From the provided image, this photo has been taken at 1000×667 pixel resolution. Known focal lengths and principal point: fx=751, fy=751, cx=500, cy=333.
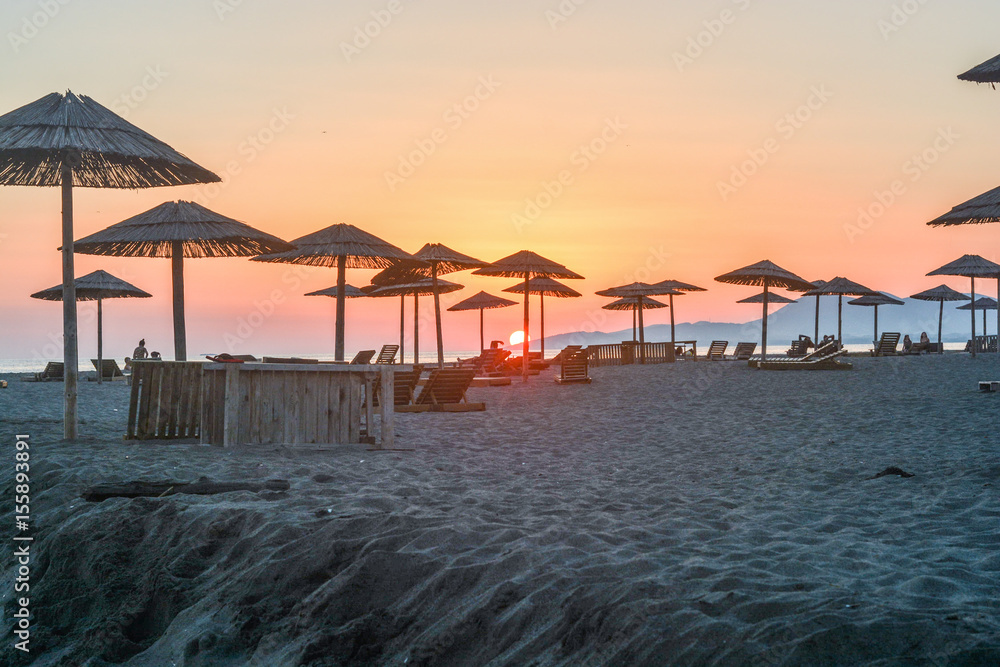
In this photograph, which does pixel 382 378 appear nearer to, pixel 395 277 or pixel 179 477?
pixel 179 477

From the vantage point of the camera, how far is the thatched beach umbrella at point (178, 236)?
971 cm

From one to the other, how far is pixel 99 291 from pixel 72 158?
14.2m

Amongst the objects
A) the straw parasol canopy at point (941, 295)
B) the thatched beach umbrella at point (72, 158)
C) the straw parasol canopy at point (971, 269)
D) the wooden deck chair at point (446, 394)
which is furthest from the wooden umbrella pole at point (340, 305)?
the straw parasol canopy at point (941, 295)

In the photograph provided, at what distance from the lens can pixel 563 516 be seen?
4.78 m

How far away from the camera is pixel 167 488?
17.6ft

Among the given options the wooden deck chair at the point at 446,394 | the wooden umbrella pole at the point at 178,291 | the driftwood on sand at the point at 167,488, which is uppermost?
the wooden umbrella pole at the point at 178,291

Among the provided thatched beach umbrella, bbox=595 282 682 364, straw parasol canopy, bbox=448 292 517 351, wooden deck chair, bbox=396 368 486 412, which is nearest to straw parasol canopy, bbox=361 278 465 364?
straw parasol canopy, bbox=448 292 517 351

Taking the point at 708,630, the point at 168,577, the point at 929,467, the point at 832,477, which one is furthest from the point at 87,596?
the point at 929,467

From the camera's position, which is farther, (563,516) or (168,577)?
(563,516)

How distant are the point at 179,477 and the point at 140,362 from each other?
6.99 feet

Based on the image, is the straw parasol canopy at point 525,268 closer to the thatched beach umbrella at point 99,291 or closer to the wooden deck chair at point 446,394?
the wooden deck chair at point 446,394

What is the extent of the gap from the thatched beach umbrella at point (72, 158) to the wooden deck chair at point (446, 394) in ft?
15.7

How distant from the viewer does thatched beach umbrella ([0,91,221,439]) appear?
24.0 ft

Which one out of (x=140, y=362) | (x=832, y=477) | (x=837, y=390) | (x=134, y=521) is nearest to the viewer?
(x=134, y=521)
